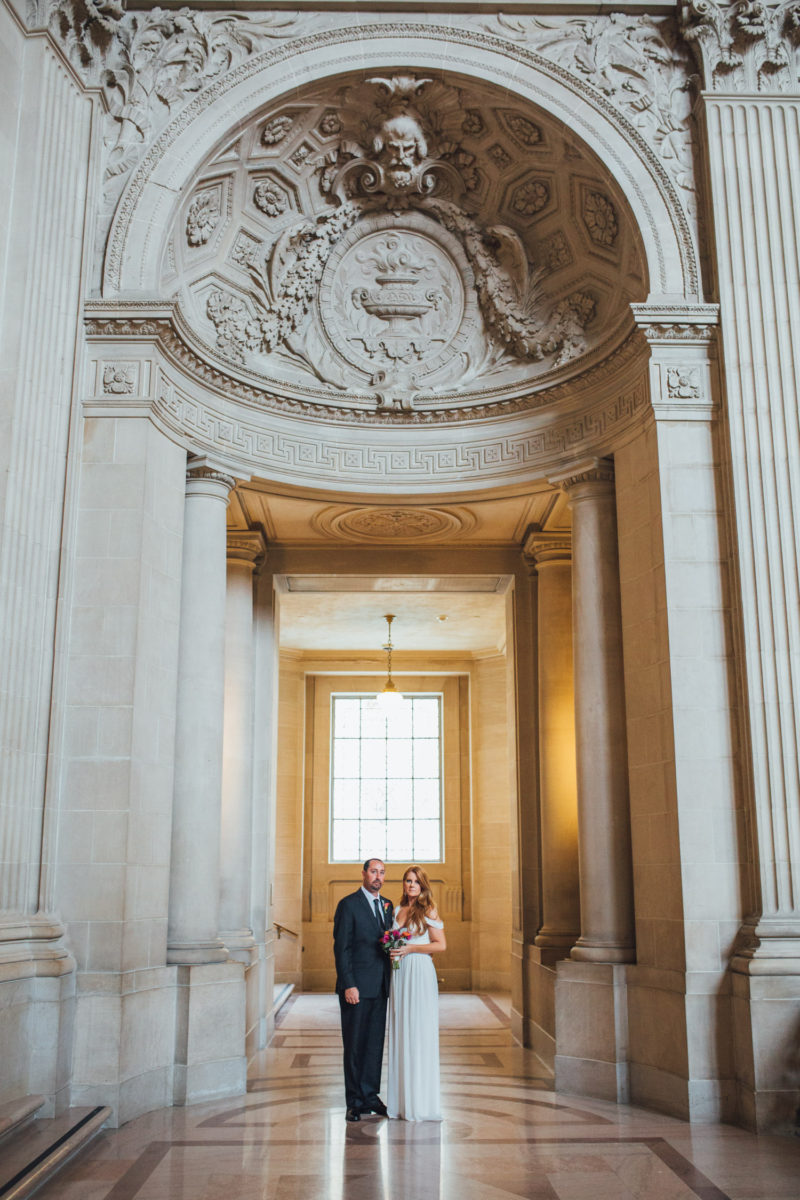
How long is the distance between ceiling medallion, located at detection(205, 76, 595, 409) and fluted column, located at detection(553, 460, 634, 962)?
162 centimetres

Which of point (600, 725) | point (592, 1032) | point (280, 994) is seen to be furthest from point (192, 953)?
point (280, 994)

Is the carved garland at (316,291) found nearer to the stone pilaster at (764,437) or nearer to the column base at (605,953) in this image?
the stone pilaster at (764,437)

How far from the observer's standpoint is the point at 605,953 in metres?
9.66

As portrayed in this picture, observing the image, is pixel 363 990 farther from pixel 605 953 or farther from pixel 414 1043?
pixel 605 953

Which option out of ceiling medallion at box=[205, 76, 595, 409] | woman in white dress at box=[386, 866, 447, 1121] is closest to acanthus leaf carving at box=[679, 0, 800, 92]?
ceiling medallion at box=[205, 76, 595, 409]

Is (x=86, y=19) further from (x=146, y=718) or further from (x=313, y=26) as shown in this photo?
(x=146, y=718)

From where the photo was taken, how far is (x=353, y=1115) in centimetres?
812

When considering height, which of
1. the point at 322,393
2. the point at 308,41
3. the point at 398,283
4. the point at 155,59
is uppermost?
the point at 308,41

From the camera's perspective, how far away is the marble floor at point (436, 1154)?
6379mm

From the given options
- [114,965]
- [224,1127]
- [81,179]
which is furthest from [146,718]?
[81,179]

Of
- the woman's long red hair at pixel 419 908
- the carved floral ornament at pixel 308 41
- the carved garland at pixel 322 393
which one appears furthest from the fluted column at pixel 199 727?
the carved floral ornament at pixel 308 41

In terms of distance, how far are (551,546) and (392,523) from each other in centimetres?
193

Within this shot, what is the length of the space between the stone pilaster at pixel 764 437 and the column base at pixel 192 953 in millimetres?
4426

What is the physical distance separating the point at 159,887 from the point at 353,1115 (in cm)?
240
